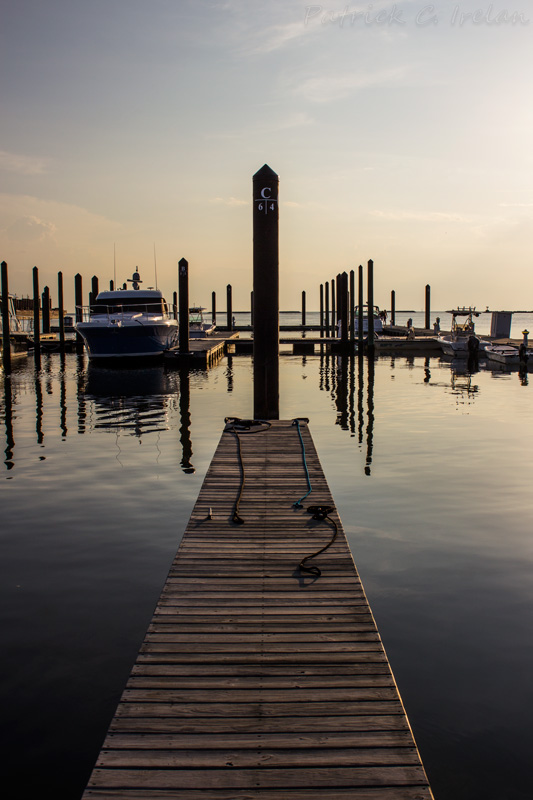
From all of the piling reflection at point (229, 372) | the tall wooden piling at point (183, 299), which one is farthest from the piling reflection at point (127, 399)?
the piling reflection at point (229, 372)

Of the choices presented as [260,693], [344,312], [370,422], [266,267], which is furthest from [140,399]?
[344,312]

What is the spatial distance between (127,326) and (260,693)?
27374 mm

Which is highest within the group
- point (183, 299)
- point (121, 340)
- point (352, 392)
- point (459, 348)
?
point (183, 299)

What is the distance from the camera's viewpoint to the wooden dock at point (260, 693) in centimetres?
269

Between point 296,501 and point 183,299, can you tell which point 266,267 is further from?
point 183,299

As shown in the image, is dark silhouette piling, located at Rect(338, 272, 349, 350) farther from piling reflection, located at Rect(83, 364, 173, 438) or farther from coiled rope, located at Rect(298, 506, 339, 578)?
coiled rope, located at Rect(298, 506, 339, 578)

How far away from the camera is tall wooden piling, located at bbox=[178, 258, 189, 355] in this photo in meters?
28.5

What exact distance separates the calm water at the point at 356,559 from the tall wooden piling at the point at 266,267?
2225 mm

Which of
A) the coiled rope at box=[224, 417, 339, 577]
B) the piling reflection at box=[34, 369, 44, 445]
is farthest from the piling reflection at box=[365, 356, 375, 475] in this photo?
the piling reflection at box=[34, 369, 44, 445]

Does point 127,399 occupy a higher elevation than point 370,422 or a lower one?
higher

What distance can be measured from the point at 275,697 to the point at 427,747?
1.28m

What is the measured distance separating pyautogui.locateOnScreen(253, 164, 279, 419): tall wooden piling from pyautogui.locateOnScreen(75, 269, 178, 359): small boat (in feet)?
67.7

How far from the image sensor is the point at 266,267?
378 inches

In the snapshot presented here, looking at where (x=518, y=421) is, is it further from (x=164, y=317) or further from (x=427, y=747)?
(x=164, y=317)
